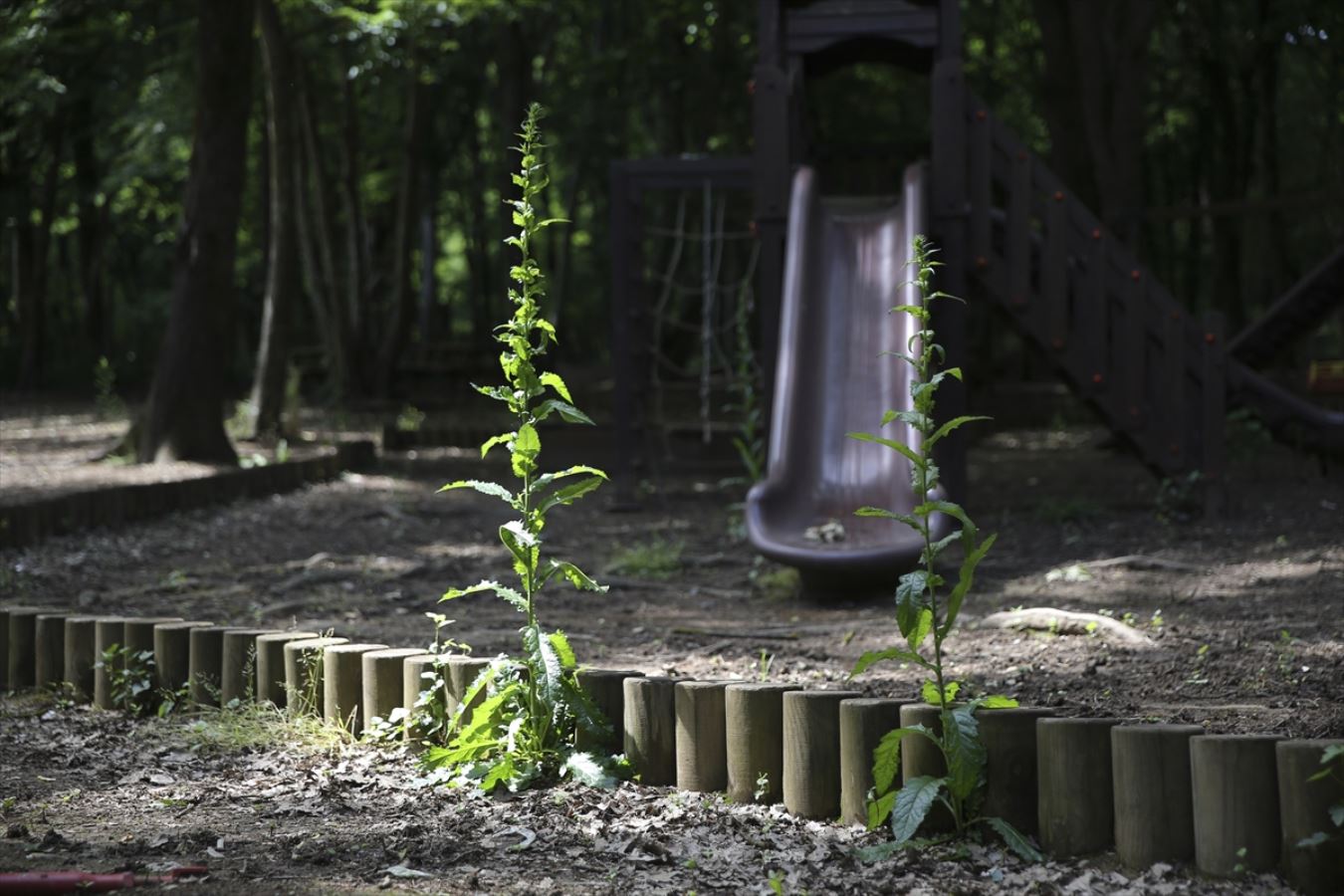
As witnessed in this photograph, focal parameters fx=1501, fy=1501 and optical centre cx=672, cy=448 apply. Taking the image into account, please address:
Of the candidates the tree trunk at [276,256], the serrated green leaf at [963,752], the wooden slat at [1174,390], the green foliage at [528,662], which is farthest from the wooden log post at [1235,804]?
the tree trunk at [276,256]

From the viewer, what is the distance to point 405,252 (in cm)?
2217

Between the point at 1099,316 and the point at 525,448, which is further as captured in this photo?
the point at 1099,316

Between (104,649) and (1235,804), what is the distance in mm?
3797

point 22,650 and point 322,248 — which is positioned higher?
point 322,248

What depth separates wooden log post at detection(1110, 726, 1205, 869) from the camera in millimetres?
3389

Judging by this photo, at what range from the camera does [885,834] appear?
3676 millimetres

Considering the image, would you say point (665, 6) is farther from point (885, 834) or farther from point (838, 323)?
point (885, 834)

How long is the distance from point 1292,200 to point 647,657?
35.8 ft

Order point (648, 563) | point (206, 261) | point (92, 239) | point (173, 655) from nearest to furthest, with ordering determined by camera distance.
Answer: point (173, 655), point (648, 563), point (206, 261), point (92, 239)

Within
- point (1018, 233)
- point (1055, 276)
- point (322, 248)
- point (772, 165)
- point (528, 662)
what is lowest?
point (528, 662)

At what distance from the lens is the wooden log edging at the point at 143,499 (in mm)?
8469

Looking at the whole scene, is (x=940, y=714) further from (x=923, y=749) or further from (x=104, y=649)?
(x=104, y=649)

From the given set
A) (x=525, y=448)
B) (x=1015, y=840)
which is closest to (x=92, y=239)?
(x=525, y=448)

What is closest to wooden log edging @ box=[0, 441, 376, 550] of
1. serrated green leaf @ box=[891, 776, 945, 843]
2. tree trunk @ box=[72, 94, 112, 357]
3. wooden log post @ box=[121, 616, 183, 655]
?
wooden log post @ box=[121, 616, 183, 655]
